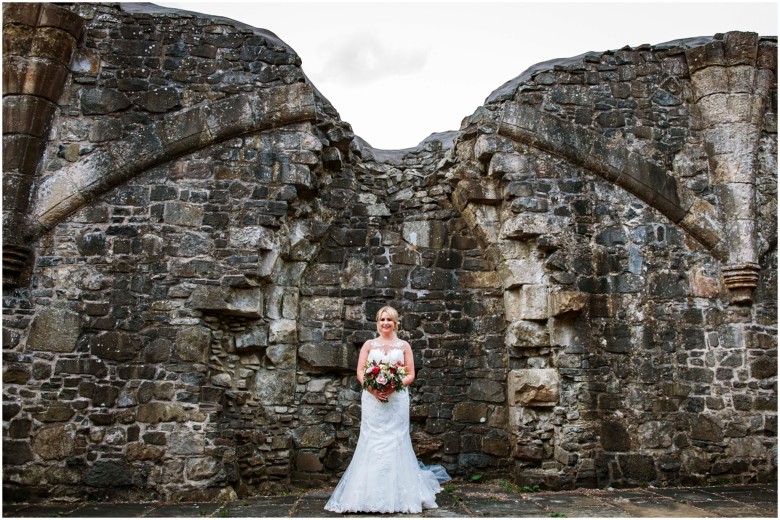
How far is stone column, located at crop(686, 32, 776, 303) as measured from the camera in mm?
8000

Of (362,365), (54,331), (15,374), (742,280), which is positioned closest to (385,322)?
(362,365)

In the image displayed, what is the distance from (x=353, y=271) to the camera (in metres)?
8.29

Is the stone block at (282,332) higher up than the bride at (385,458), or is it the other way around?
the stone block at (282,332)

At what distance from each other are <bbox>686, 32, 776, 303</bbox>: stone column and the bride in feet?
15.2

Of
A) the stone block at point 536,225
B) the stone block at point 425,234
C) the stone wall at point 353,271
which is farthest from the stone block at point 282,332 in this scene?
the stone block at point 536,225

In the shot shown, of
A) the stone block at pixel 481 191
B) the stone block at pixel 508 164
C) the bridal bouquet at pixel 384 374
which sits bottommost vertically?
the bridal bouquet at pixel 384 374

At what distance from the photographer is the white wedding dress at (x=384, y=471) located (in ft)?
19.7

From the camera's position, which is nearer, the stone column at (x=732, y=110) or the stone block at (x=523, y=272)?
the stone block at (x=523, y=272)

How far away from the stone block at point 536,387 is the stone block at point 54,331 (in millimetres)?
5045

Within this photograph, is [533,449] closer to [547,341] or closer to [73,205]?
[547,341]

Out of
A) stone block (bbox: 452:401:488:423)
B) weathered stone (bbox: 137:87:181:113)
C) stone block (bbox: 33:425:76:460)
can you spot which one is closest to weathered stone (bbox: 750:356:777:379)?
stone block (bbox: 452:401:488:423)

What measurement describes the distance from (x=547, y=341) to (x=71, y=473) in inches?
215

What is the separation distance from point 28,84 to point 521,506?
7.10m

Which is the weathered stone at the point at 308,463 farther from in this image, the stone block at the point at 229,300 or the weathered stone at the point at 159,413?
the stone block at the point at 229,300
